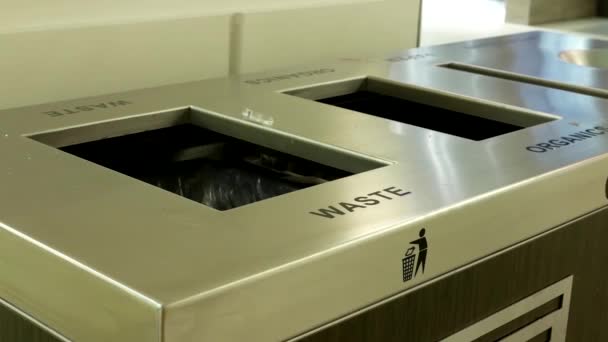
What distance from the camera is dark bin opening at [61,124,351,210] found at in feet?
2.51

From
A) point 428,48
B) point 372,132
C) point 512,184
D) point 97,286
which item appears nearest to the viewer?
point 97,286

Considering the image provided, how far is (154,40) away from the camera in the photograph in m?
1.00

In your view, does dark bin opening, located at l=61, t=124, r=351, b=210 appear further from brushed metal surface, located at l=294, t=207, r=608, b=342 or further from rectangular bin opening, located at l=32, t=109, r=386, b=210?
brushed metal surface, located at l=294, t=207, r=608, b=342

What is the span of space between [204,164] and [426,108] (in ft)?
0.88

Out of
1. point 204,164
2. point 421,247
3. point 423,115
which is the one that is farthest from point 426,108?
point 421,247

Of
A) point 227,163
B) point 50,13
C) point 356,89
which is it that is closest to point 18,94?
point 50,13

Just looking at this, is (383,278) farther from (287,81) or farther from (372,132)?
(287,81)

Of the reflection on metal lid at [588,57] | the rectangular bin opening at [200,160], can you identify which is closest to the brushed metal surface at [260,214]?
the rectangular bin opening at [200,160]

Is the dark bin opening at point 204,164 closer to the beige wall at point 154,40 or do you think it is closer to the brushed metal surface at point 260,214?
the brushed metal surface at point 260,214

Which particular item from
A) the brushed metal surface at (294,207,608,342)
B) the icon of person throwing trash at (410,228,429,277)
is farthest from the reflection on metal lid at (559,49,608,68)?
the icon of person throwing trash at (410,228,429,277)

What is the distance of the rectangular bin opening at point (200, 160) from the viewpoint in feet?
2.49

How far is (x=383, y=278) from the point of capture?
0.57 meters

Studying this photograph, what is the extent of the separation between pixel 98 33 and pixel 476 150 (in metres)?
0.43

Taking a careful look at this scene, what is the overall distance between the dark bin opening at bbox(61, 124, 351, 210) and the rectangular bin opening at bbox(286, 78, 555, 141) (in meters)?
0.14
